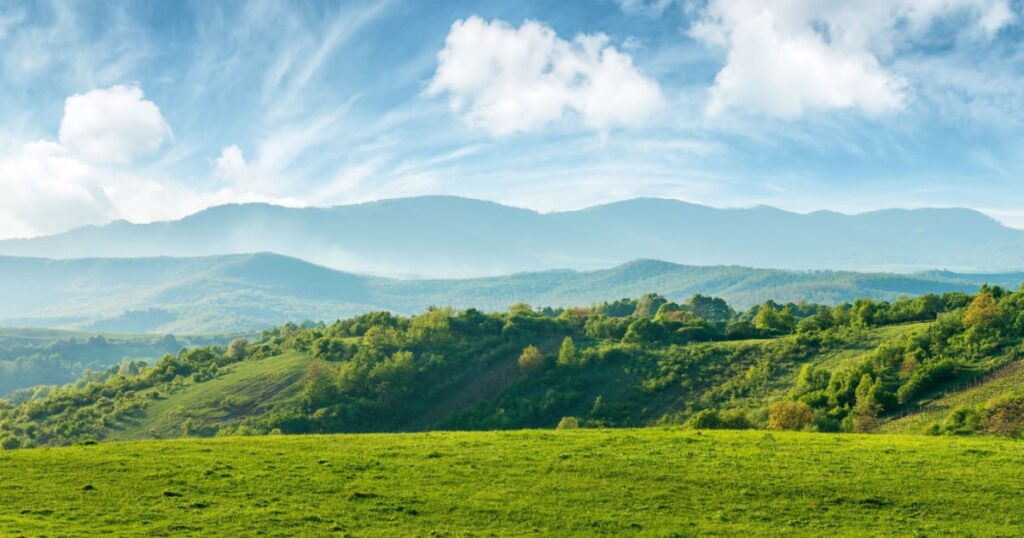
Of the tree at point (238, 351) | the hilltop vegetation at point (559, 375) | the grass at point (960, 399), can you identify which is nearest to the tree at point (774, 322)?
the hilltop vegetation at point (559, 375)

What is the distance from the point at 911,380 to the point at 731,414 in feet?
58.2

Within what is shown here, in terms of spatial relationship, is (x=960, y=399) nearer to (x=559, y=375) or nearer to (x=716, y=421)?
(x=716, y=421)

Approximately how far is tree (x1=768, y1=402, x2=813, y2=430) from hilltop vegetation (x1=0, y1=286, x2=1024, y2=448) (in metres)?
0.16

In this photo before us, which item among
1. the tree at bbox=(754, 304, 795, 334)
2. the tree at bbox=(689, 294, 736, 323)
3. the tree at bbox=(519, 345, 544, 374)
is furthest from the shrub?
the tree at bbox=(689, 294, 736, 323)

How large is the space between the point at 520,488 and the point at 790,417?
1338 inches

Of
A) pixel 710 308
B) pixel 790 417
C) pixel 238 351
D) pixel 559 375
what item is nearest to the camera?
pixel 790 417

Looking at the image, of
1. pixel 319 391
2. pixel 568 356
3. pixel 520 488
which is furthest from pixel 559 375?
pixel 520 488

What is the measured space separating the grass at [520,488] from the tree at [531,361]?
5823 centimetres

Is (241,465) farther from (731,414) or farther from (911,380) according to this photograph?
(911,380)

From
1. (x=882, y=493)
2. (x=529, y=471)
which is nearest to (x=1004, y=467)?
(x=882, y=493)

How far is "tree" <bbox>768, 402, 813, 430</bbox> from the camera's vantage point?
52.1 metres

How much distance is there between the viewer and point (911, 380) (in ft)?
179

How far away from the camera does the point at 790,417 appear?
5269 cm

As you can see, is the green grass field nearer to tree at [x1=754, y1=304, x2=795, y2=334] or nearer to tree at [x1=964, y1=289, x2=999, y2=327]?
tree at [x1=754, y1=304, x2=795, y2=334]
